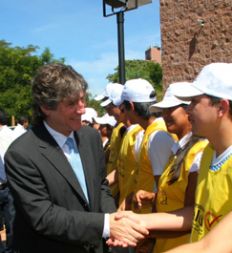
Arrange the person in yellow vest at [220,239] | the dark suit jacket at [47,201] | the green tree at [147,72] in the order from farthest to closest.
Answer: the green tree at [147,72]
the dark suit jacket at [47,201]
the person in yellow vest at [220,239]

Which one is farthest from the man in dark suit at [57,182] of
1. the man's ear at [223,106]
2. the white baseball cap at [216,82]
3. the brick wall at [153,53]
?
the brick wall at [153,53]

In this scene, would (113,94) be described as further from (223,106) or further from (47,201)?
(223,106)

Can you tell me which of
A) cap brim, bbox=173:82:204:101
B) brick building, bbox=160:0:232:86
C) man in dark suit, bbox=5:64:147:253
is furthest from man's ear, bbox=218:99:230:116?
brick building, bbox=160:0:232:86

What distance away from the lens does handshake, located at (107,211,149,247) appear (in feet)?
9.40

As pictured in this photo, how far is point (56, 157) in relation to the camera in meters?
2.81

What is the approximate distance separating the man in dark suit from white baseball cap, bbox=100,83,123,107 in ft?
8.44

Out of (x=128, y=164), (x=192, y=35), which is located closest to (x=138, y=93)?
(x=128, y=164)

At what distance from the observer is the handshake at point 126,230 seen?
2865mm

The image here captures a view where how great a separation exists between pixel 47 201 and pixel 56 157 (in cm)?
26

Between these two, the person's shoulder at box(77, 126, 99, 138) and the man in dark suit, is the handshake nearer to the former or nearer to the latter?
the man in dark suit

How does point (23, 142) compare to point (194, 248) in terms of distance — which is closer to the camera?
point (194, 248)

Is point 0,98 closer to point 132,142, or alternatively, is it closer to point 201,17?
point 201,17

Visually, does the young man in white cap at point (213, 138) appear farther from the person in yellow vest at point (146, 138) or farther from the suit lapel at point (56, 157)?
the person in yellow vest at point (146, 138)

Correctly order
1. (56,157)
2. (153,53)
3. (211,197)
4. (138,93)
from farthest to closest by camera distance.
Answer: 1. (153,53)
2. (138,93)
3. (56,157)
4. (211,197)
